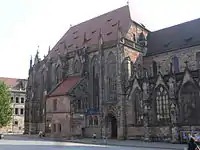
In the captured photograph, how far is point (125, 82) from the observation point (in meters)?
34.5

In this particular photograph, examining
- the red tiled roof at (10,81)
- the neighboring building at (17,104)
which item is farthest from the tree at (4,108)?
the red tiled roof at (10,81)

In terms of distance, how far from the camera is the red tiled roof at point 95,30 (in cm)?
A: 4006

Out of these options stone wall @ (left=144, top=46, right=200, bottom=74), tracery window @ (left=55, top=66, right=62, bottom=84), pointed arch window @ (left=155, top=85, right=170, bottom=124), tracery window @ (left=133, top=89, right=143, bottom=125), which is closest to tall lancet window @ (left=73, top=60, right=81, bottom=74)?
tracery window @ (left=55, top=66, right=62, bottom=84)

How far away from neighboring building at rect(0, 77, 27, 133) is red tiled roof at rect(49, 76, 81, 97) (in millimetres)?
29302

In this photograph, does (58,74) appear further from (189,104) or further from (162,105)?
(189,104)

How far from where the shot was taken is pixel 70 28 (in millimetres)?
52625

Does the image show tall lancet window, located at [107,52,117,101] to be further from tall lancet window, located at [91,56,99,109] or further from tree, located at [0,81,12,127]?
tree, located at [0,81,12,127]

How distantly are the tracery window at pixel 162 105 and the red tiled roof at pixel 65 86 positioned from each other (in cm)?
1240

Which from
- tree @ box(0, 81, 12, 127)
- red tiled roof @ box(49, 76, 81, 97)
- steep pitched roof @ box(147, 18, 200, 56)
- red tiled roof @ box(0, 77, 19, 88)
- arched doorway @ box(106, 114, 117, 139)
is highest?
steep pitched roof @ box(147, 18, 200, 56)

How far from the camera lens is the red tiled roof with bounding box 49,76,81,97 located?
125 feet

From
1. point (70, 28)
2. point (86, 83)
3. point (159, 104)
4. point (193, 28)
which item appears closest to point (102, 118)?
point (86, 83)

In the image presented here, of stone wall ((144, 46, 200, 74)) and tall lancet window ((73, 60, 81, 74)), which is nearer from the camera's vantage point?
stone wall ((144, 46, 200, 74))

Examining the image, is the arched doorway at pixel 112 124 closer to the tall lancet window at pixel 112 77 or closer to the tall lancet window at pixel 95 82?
the tall lancet window at pixel 112 77

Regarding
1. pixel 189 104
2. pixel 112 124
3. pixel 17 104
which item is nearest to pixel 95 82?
pixel 112 124
